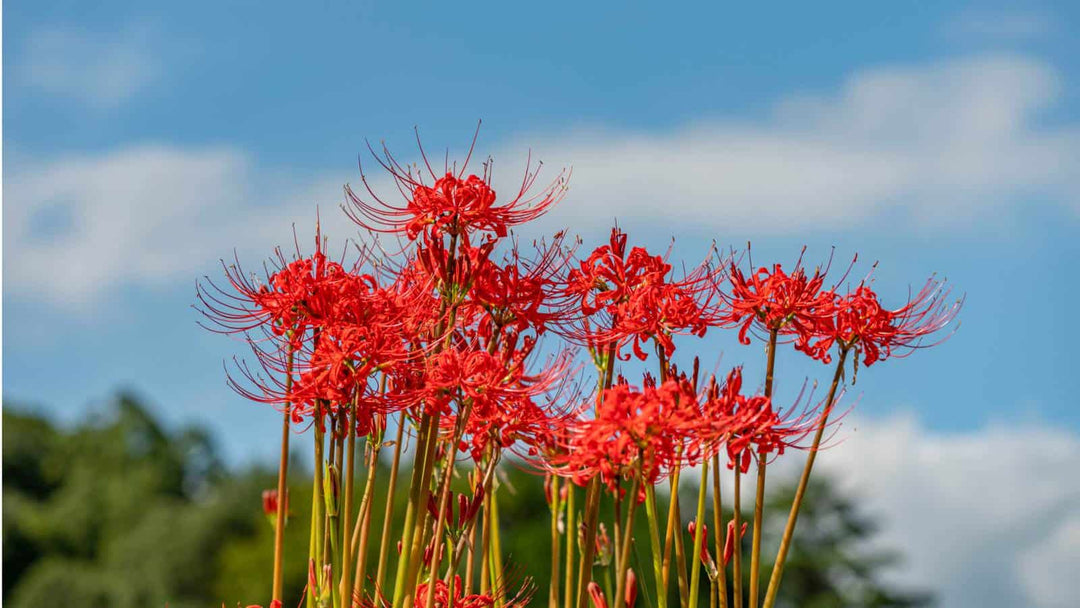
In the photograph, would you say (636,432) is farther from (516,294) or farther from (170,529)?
(170,529)

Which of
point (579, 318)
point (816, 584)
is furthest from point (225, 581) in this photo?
point (579, 318)

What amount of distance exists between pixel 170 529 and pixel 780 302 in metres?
32.1

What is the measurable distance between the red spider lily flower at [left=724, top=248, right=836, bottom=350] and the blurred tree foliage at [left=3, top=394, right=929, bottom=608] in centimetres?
1587

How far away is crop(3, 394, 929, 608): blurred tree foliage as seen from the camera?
1049 inches

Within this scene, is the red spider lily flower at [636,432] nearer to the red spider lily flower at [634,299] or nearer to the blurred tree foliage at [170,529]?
the red spider lily flower at [634,299]

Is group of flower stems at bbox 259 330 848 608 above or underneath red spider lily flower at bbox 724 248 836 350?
underneath

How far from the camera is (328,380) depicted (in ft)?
8.76

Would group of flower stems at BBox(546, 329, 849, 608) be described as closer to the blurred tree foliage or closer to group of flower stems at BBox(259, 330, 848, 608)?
group of flower stems at BBox(259, 330, 848, 608)

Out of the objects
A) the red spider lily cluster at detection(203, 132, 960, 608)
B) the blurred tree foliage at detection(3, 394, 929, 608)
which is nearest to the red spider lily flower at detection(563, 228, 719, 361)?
the red spider lily cluster at detection(203, 132, 960, 608)

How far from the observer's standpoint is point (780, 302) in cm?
285

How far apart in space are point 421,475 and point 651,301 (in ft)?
2.18

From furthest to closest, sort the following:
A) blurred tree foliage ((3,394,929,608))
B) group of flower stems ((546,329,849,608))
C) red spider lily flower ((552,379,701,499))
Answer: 1. blurred tree foliage ((3,394,929,608))
2. group of flower stems ((546,329,849,608))
3. red spider lily flower ((552,379,701,499))

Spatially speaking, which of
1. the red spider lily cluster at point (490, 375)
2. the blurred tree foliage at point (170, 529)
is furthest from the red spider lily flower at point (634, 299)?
the blurred tree foliage at point (170, 529)

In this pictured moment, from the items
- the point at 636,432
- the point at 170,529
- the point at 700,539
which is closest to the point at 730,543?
the point at 700,539
